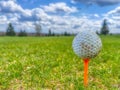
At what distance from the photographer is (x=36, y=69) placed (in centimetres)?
786

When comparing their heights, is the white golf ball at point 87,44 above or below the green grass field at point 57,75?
above

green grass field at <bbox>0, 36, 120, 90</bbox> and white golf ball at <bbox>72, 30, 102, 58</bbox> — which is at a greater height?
white golf ball at <bbox>72, 30, 102, 58</bbox>

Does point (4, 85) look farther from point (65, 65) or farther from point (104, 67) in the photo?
point (104, 67)

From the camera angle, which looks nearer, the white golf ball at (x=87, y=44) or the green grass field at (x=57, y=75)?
the white golf ball at (x=87, y=44)

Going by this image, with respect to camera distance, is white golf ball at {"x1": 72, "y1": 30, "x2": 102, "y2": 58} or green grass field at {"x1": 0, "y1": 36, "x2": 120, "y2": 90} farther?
green grass field at {"x1": 0, "y1": 36, "x2": 120, "y2": 90}

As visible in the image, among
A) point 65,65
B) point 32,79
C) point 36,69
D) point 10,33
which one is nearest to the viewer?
point 32,79

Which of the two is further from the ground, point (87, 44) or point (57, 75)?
point (87, 44)

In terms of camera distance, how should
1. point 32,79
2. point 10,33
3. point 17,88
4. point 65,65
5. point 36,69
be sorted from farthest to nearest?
point 10,33, point 65,65, point 36,69, point 32,79, point 17,88

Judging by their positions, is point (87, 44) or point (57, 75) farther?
point (57, 75)

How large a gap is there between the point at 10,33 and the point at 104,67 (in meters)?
83.2

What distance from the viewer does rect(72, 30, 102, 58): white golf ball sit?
19.4 feet

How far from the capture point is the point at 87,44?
5.92m

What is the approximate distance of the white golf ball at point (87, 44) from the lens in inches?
233

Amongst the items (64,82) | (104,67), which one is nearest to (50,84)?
(64,82)
